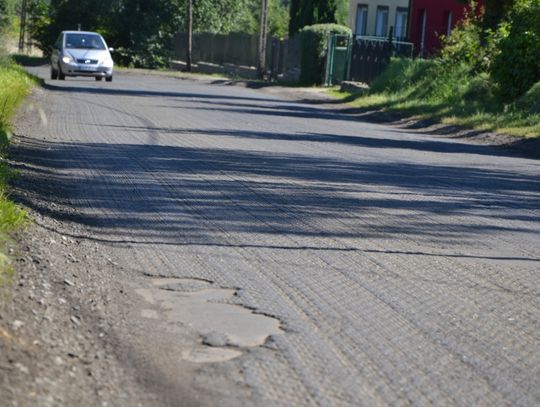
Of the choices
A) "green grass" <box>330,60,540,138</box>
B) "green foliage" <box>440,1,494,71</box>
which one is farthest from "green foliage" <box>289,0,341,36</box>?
"green foliage" <box>440,1,494,71</box>

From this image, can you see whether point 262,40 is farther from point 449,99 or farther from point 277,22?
point 277,22

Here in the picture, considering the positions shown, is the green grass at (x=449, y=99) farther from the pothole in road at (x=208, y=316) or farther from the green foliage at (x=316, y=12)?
the green foliage at (x=316, y=12)

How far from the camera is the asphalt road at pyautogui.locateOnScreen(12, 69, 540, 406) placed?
5.41 meters

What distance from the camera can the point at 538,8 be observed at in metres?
26.0

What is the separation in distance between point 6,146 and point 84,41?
24871mm

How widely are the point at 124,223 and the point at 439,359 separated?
13.3 ft

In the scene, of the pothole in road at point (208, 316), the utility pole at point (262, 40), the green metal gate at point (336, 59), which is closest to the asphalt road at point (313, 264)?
the pothole in road at point (208, 316)

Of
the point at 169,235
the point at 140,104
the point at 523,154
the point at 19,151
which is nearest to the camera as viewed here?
the point at 169,235

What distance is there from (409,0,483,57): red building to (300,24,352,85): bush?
427 cm

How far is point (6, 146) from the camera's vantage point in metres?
13.6

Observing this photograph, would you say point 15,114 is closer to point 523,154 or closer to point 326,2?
point 523,154

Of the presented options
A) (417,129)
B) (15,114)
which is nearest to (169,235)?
(15,114)

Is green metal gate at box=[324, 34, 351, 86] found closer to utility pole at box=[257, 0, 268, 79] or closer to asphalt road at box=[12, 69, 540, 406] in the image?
utility pole at box=[257, 0, 268, 79]

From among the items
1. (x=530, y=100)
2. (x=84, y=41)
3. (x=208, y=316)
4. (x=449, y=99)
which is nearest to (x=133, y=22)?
(x=84, y=41)
